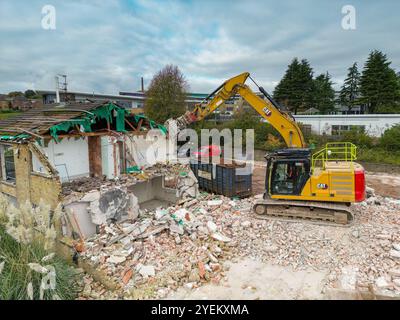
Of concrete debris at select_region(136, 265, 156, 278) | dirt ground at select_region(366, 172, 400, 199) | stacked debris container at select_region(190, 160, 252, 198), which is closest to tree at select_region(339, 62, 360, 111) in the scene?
dirt ground at select_region(366, 172, 400, 199)

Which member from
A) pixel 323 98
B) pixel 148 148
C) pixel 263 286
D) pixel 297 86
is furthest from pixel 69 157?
pixel 323 98

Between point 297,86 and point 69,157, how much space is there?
3349cm

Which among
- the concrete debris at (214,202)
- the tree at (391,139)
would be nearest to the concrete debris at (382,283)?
the concrete debris at (214,202)

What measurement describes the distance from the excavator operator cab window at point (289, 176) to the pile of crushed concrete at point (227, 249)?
3.46 feet

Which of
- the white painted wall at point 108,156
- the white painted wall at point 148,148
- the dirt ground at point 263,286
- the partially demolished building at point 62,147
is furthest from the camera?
the white painted wall at point 148,148

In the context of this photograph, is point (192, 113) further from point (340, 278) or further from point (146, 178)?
point (340, 278)

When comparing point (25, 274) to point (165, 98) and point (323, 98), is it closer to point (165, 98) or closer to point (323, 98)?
point (165, 98)

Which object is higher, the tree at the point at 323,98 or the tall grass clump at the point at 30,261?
the tree at the point at 323,98

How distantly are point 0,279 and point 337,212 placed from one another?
876 centimetres

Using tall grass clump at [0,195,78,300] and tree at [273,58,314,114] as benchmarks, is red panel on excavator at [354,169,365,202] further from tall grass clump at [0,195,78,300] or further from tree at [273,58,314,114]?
tree at [273,58,314,114]

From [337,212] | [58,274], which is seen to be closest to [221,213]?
[337,212]

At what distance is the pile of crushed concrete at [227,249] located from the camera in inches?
259

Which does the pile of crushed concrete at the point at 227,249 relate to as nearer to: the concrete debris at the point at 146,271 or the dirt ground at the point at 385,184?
the concrete debris at the point at 146,271

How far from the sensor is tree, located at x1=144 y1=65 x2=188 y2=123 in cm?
2878
